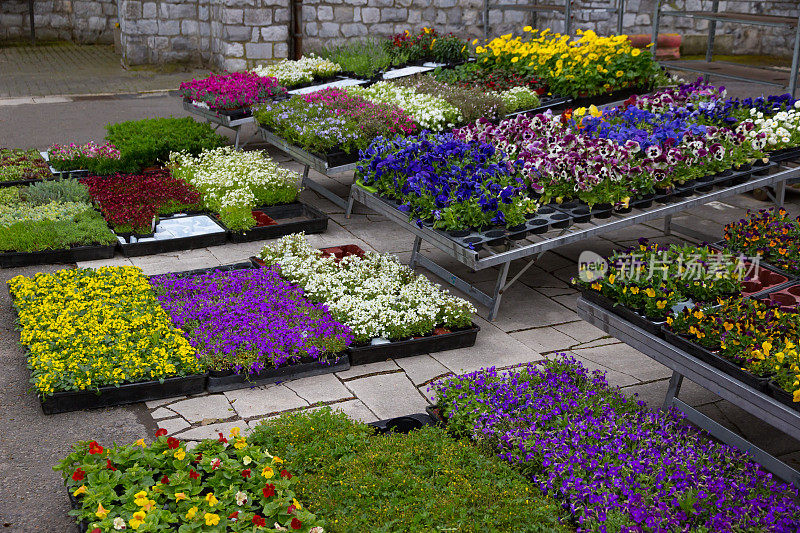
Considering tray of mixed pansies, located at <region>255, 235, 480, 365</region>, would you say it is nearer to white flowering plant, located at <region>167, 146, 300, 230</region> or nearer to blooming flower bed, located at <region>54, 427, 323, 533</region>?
white flowering plant, located at <region>167, 146, 300, 230</region>

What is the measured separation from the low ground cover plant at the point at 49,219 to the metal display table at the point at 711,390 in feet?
15.1

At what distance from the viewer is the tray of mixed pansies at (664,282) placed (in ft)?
16.0

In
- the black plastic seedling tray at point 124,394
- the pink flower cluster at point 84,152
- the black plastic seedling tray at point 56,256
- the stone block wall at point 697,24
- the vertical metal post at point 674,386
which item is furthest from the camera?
the stone block wall at point 697,24

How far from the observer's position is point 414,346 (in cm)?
590

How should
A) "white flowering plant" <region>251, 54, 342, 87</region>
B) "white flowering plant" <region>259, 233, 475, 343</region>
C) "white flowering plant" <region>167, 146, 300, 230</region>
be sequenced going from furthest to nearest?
1. "white flowering plant" <region>251, 54, 342, 87</region>
2. "white flowering plant" <region>167, 146, 300, 230</region>
3. "white flowering plant" <region>259, 233, 475, 343</region>

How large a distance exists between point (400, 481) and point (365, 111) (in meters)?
5.42

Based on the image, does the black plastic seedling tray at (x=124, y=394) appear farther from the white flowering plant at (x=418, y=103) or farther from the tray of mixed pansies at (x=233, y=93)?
the tray of mixed pansies at (x=233, y=93)

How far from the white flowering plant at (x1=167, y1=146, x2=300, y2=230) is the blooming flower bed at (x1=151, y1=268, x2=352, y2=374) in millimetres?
1557

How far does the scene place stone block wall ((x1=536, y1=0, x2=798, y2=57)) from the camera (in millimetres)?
16859

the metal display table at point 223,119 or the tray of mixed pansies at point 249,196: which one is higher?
the metal display table at point 223,119

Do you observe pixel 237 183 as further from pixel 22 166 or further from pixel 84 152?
pixel 22 166

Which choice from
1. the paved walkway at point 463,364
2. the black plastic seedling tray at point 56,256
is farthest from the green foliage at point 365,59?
the black plastic seedling tray at point 56,256

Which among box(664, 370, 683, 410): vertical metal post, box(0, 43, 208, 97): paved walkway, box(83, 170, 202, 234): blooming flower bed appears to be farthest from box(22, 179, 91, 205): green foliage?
box(0, 43, 208, 97): paved walkway

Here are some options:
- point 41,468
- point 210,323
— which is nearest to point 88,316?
point 210,323
